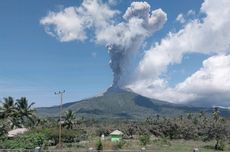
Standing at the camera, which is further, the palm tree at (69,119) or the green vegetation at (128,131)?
the palm tree at (69,119)

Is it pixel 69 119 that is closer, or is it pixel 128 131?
pixel 69 119

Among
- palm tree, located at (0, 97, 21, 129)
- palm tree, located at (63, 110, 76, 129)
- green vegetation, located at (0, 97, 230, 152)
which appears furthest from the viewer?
palm tree, located at (63, 110, 76, 129)

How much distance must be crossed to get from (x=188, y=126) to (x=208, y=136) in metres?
5.34

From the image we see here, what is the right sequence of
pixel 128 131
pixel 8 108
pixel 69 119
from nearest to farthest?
pixel 8 108 → pixel 69 119 → pixel 128 131

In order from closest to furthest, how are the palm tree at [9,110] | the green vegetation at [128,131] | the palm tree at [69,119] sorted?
the green vegetation at [128,131]
the palm tree at [9,110]
the palm tree at [69,119]

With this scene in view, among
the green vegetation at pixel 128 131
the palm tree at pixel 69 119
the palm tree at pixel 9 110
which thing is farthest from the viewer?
the palm tree at pixel 69 119

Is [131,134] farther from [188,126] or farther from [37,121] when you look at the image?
[37,121]

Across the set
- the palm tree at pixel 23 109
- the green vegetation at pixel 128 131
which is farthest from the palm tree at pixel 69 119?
the palm tree at pixel 23 109

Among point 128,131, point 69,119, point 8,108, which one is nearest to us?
point 8,108

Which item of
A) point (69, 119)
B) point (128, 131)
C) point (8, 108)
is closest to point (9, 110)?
point (8, 108)

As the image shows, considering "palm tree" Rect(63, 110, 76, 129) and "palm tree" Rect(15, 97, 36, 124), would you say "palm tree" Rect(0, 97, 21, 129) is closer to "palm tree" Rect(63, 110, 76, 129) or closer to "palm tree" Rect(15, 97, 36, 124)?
"palm tree" Rect(15, 97, 36, 124)

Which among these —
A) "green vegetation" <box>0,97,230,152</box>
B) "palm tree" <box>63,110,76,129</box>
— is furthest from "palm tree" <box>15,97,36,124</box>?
"palm tree" <box>63,110,76,129</box>

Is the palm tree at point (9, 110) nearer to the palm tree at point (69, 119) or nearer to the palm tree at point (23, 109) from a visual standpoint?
the palm tree at point (23, 109)

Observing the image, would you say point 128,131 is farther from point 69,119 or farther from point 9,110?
point 9,110
